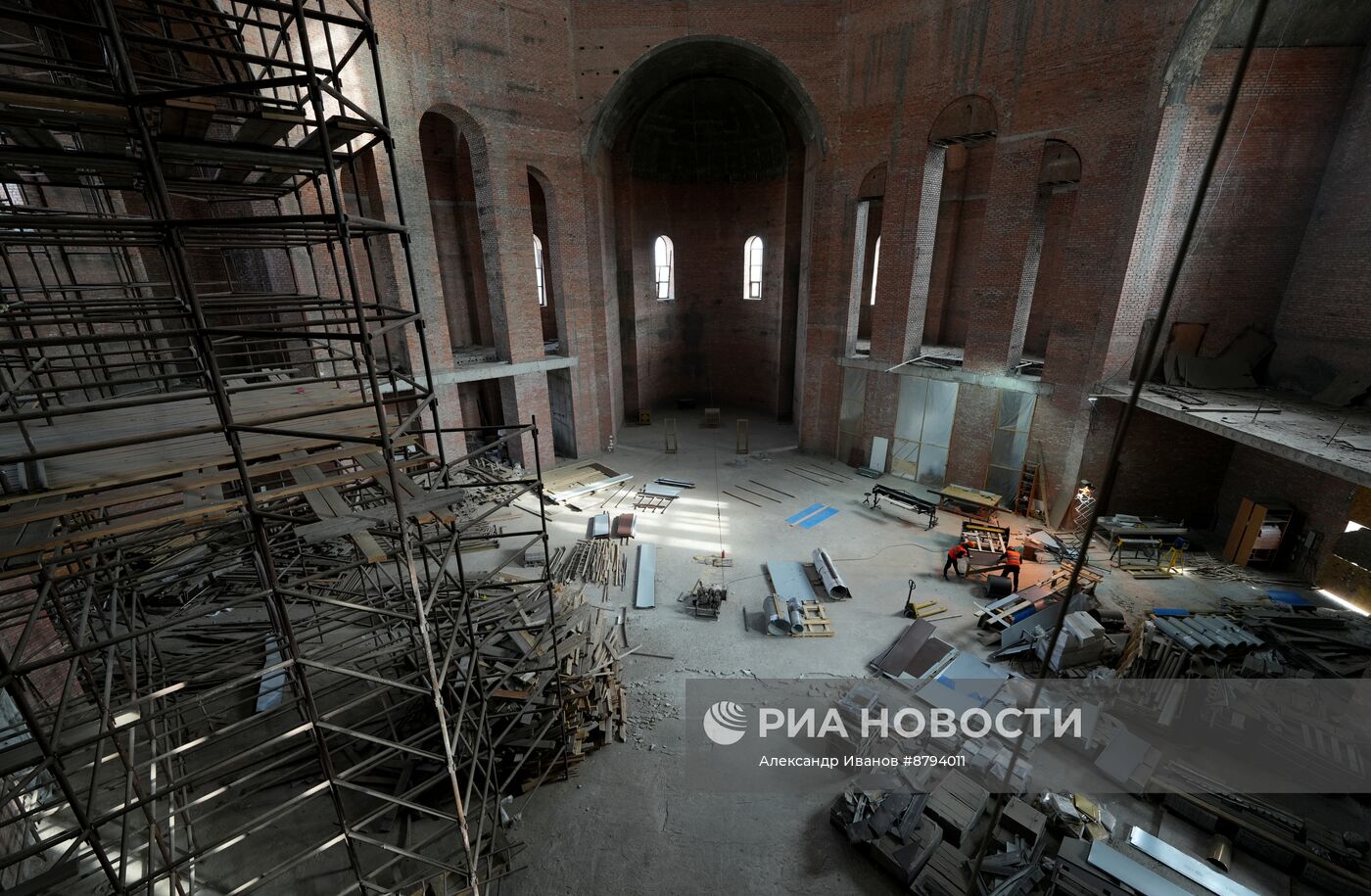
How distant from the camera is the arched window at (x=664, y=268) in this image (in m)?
22.6

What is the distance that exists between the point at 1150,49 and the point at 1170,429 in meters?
7.62

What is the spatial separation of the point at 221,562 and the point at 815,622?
371 inches

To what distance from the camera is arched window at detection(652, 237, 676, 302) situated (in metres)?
22.6

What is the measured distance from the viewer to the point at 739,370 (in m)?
24.0

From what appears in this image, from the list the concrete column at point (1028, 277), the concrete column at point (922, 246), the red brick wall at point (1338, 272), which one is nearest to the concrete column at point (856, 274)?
the concrete column at point (922, 246)

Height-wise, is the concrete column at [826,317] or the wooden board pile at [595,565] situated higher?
the concrete column at [826,317]

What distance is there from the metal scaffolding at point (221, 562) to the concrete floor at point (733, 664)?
0.88 metres

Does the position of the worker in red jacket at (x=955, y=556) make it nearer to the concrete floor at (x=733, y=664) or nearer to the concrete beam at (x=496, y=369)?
the concrete floor at (x=733, y=664)

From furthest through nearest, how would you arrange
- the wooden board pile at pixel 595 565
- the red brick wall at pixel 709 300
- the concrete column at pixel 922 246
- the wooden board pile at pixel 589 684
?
1. the red brick wall at pixel 709 300
2. the concrete column at pixel 922 246
3. the wooden board pile at pixel 595 565
4. the wooden board pile at pixel 589 684

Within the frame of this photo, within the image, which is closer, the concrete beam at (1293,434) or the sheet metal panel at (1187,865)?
the sheet metal panel at (1187,865)

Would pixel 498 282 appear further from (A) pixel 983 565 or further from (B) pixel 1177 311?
(B) pixel 1177 311

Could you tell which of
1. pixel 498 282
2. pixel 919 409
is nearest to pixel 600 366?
pixel 498 282

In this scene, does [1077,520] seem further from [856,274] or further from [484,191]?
[484,191]

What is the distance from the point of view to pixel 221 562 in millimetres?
8547
